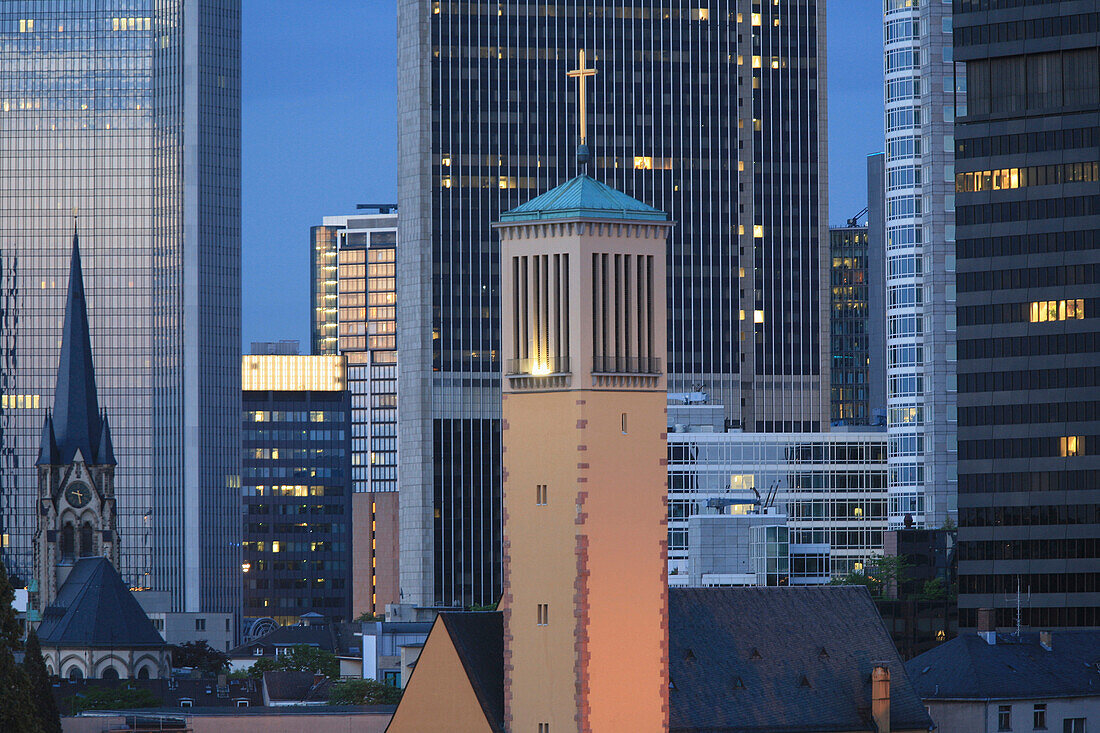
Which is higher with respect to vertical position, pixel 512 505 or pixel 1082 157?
pixel 1082 157

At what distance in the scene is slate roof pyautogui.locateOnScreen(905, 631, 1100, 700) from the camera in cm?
12719

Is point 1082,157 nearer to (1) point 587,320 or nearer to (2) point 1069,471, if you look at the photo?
(2) point 1069,471

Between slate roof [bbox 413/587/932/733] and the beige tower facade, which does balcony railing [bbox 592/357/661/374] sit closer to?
the beige tower facade

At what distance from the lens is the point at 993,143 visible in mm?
173250

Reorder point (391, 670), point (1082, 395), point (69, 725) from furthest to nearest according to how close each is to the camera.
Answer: point (391, 670) → point (1082, 395) → point (69, 725)

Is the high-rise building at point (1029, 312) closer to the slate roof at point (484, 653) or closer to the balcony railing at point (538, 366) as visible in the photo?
the slate roof at point (484, 653)

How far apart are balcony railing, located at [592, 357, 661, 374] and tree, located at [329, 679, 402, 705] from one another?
72.1 m

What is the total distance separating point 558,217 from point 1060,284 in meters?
86.4

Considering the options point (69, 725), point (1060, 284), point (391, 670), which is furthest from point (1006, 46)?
point (69, 725)

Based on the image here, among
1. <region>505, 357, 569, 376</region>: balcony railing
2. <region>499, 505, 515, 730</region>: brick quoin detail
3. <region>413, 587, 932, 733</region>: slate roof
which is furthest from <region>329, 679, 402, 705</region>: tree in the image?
<region>505, 357, 569, 376</region>: balcony railing

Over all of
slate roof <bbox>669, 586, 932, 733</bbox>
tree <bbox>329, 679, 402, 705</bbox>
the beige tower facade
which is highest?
the beige tower facade

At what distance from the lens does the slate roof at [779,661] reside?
101 metres

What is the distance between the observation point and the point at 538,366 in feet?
308

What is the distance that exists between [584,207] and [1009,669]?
5078cm
